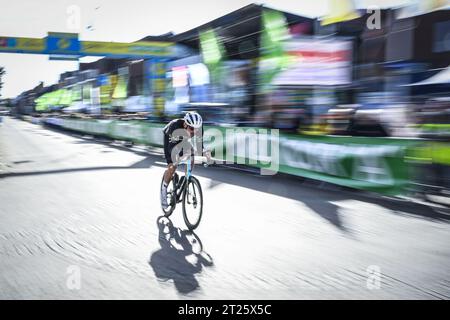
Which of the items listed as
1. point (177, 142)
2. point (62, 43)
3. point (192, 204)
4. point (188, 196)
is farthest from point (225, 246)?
point (62, 43)

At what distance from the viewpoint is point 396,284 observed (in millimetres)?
4090

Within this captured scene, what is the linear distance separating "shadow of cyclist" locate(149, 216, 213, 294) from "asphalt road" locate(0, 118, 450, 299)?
0.01 meters

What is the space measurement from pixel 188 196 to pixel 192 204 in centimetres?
14

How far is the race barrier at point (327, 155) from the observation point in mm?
8070

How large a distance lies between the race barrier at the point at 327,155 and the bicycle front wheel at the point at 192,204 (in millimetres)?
4036

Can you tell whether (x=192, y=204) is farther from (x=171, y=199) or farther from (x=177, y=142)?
(x=177, y=142)

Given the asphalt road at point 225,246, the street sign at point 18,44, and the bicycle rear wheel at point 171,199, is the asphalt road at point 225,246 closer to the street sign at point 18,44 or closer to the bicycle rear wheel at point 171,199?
the bicycle rear wheel at point 171,199

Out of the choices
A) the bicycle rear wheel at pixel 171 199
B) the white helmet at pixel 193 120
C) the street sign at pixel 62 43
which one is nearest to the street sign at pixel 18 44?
the street sign at pixel 62 43

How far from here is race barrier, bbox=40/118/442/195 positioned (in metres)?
8.07

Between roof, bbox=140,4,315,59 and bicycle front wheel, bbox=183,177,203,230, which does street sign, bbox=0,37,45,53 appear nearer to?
roof, bbox=140,4,315,59

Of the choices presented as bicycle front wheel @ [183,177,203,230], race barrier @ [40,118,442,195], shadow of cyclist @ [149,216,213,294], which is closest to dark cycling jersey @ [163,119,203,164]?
bicycle front wheel @ [183,177,203,230]

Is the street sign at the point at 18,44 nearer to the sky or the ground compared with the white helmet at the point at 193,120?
nearer to the sky

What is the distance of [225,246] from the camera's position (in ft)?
17.4

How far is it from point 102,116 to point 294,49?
27010mm
